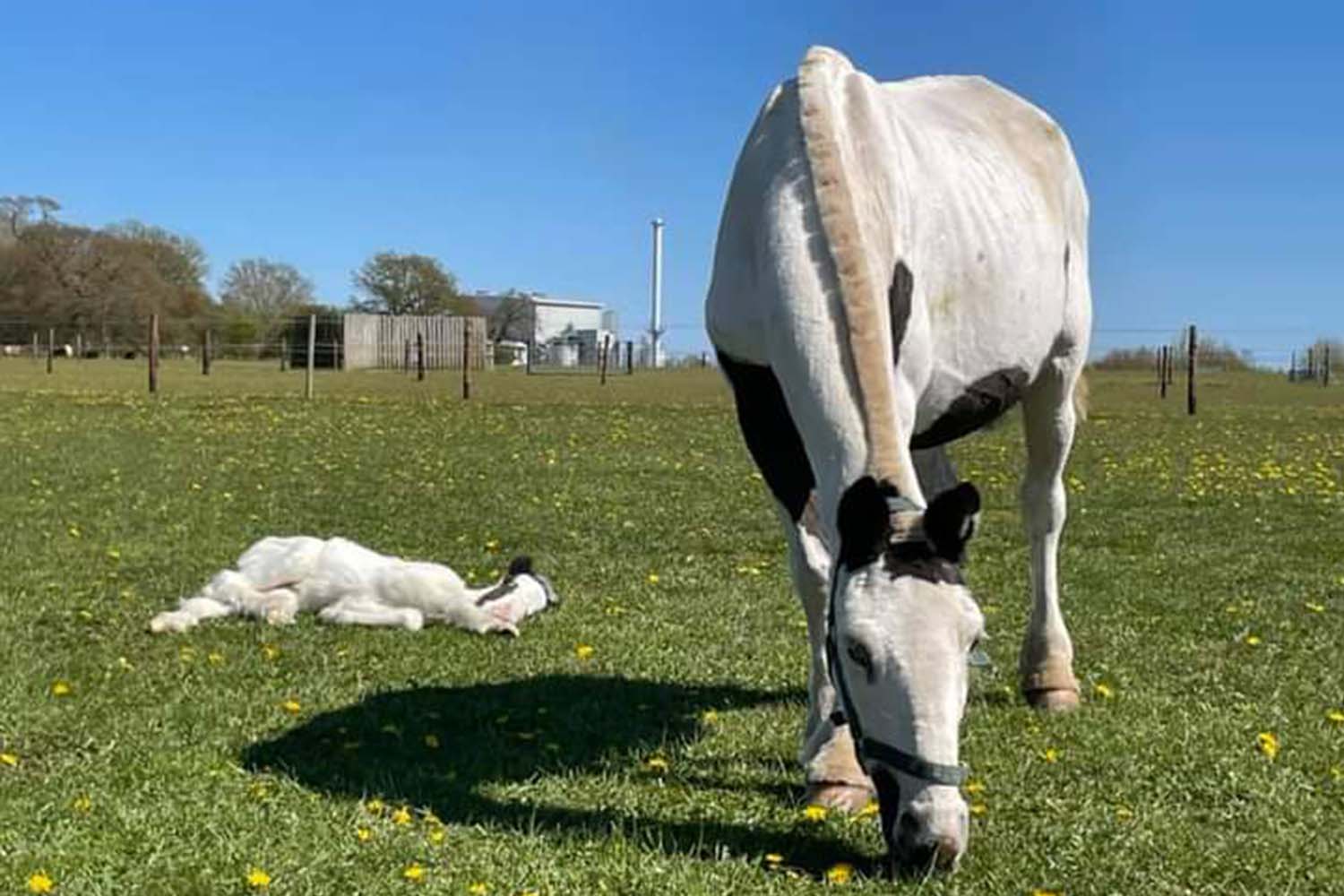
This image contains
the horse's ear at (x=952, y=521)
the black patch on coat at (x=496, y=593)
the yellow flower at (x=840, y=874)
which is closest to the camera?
the horse's ear at (x=952, y=521)

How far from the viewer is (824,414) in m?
3.57

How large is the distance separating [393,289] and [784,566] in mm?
76401

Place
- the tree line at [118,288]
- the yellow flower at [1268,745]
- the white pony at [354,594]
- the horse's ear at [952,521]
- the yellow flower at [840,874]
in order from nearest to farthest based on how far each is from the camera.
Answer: the horse's ear at [952,521] < the yellow flower at [840,874] < the yellow flower at [1268,745] < the white pony at [354,594] < the tree line at [118,288]

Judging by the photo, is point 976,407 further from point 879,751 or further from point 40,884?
point 40,884

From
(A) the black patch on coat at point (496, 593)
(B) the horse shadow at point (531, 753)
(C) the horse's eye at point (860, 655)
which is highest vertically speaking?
(C) the horse's eye at point (860, 655)

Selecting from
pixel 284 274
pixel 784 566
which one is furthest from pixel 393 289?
pixel 784 566

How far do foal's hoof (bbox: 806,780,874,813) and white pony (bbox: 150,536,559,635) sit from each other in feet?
9.41

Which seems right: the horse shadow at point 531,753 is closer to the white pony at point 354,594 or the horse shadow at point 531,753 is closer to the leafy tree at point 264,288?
the white pony at point 354,594

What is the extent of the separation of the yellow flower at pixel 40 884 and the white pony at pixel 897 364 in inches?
78.2

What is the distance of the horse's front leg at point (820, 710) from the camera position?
4.00 m

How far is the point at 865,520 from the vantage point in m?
3.18

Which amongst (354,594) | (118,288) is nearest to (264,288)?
(118,288)

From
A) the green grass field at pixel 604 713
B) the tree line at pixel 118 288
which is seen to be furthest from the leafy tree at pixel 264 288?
the green grass field at pixel 604 713

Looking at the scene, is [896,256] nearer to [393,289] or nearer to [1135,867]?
[1135,867]
